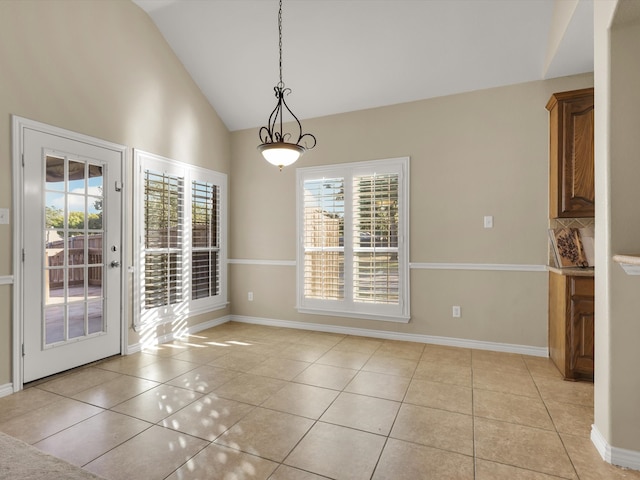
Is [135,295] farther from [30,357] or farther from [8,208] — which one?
[8,208]

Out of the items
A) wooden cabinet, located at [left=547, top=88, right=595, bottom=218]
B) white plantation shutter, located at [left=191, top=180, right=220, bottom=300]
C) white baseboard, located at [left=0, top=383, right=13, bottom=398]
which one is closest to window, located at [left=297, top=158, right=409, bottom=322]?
white plantation shutter, located at [left=191, top=180, right=220, bottom=300]

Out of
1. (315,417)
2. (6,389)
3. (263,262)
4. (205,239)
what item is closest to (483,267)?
(315,417)

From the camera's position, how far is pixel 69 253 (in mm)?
3256

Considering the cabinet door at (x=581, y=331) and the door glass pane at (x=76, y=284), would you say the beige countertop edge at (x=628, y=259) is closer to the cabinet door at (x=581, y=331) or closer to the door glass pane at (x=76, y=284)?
the cabinet door at (x=581, y=331)

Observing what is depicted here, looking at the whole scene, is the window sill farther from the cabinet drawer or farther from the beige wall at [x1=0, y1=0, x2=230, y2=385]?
the beige wall at [x1=0, y1=0, x2=230, y2=385]

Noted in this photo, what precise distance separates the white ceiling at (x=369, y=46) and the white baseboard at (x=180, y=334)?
3.14m

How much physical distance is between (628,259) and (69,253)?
13.5 feet

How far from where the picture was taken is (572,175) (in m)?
3.33

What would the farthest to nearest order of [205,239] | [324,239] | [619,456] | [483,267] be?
1. [205,239]
2. [324,239]
3. [483,267]
4. [619,456]

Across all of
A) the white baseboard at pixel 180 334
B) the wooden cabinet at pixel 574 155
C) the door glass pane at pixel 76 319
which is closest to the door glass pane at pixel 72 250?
the door glass pane at pixel 76 319

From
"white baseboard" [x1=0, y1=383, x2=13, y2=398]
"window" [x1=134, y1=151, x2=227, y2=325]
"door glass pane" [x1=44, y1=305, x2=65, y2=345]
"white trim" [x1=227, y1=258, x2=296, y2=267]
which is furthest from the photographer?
"white trim" [x1=227, y1=258, x2=296, y2=267]

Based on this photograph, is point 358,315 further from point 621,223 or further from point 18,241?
point 18,241

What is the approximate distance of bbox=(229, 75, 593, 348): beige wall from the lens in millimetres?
3732

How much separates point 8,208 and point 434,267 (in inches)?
161
